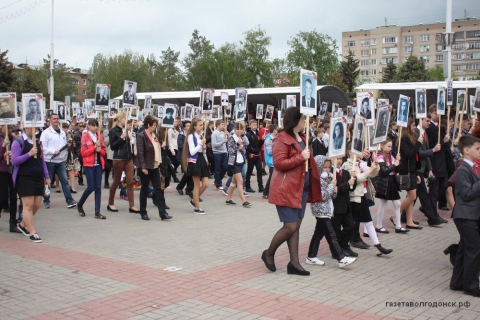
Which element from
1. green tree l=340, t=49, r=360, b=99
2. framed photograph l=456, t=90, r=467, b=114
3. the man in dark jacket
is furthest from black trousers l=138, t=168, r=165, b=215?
green tree l=340, t=49, r=360, b=99

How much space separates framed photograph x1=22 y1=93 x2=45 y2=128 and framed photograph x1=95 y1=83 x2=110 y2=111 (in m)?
3.43

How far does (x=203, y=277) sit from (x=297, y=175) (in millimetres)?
1690

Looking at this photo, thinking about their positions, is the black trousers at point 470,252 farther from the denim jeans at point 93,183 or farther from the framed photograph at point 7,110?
the framed photograph at point 7,110

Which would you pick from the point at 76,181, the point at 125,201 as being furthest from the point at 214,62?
the point at 125,201

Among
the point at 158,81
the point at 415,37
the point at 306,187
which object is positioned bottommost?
the point at 306,187

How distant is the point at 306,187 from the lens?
22.3 ft

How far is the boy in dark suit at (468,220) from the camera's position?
5820 mm

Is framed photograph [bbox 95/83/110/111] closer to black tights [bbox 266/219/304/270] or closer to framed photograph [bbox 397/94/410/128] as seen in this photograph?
framed photograph [bbox 397/94/410/128]

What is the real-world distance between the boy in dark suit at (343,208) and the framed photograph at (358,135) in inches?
12.0

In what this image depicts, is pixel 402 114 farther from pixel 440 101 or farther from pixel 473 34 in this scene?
pixel 473 34

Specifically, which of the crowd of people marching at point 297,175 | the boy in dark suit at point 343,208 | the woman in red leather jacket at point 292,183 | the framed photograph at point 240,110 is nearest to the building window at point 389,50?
the crowd of people marching at point 297,175

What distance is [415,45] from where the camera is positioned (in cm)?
12075

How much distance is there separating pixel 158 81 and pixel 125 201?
67.7 meters

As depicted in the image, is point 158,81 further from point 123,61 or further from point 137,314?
point 137,314
